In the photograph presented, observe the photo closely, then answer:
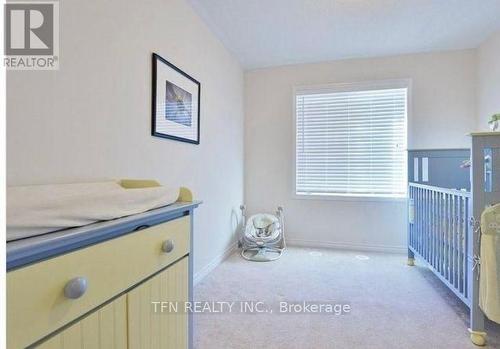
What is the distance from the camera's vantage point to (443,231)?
6.64ft

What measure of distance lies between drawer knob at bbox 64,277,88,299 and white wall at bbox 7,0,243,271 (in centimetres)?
53

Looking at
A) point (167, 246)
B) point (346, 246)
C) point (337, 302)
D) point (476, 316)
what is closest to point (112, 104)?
point (167, 246)

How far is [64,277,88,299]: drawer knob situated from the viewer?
69 cm

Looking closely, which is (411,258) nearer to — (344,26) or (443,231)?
(443,231)

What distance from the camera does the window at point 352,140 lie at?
3174mm

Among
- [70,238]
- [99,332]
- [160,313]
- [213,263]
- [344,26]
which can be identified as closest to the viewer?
[70,238]

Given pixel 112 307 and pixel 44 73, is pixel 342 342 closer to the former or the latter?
pixel 112 307

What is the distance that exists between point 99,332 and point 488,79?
3614 mm

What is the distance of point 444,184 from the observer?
262 cm

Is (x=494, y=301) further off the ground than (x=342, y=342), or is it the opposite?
(x=494, y=301)

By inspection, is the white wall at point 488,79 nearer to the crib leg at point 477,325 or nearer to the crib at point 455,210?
the crib at point 455,210

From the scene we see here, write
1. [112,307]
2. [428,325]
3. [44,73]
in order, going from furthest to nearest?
1. [428,325]
2. [44,73]
3. [112,307]

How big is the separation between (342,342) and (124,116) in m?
1.68

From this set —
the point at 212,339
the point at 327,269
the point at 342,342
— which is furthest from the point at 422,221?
the point at 212,339
